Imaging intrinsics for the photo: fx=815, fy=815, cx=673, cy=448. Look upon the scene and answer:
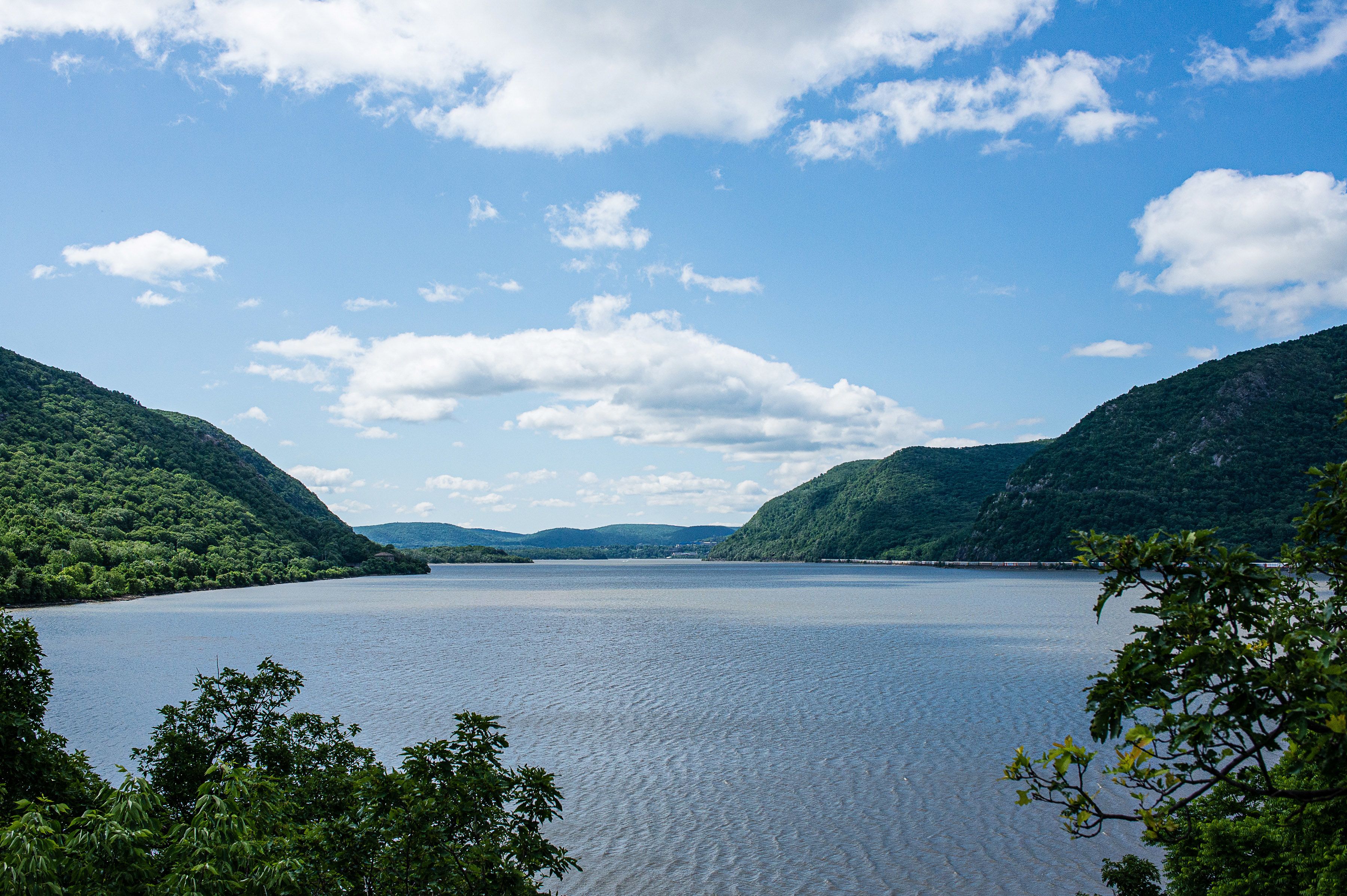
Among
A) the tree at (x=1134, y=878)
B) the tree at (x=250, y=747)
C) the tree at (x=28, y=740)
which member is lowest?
the tree at (x=1134, y=878)

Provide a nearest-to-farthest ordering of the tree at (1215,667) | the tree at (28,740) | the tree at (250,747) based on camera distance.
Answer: the tree at (1215,667)
the tree at (28,740)
the tree at (250,747)

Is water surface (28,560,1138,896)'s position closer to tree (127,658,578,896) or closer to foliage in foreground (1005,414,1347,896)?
tree (127,658,578,896)

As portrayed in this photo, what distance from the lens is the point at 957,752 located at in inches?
973

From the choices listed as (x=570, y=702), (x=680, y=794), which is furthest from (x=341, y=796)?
(x=570, y=702)

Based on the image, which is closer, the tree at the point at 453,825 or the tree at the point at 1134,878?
the tree at the point at 453,825

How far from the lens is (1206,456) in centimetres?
16388

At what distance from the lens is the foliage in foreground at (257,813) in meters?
6.06

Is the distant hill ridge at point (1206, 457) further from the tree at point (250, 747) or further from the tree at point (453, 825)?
the tree at point (453, 825)

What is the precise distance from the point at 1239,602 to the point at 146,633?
228 feet

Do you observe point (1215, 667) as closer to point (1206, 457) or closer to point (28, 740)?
point (28, 740)

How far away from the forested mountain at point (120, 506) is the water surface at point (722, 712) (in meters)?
17.4

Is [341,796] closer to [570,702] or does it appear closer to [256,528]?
[570,702]

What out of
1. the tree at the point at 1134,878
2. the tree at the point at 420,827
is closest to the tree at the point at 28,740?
the tree at the point at 420,827

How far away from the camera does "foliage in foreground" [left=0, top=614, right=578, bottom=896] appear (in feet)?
19.9
